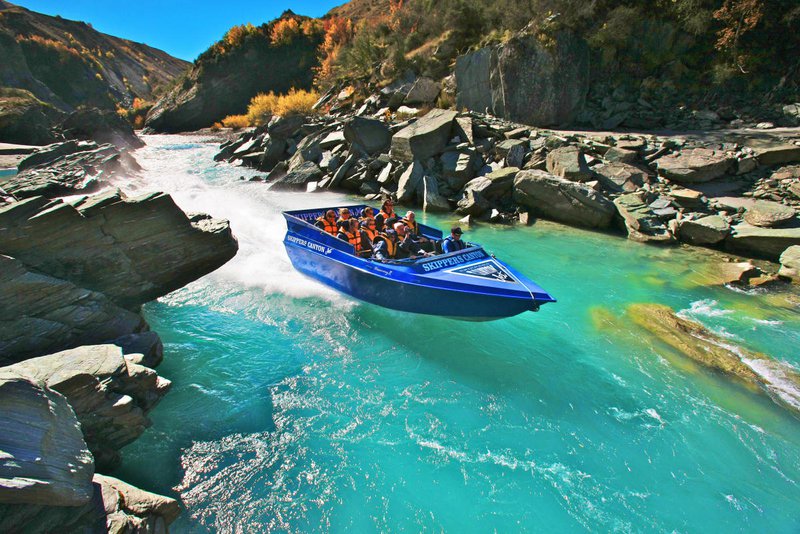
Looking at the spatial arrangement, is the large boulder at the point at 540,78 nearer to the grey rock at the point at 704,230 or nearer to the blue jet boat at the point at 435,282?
the grey rock at the point at 704,230

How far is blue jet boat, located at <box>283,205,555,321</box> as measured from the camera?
673 cm

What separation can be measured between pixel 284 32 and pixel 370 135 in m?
28.7

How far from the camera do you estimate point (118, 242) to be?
6.43 metres

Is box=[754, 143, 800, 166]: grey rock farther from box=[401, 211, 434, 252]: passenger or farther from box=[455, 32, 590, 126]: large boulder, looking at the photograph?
box=[401, 211, 434, 252]: passenger

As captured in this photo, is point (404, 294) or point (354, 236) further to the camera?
point (354, 236)

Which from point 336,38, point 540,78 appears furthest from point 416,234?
point 336,38

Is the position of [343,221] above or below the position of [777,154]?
below

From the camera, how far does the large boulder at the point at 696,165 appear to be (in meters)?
13.3

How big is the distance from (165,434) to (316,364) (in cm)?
230

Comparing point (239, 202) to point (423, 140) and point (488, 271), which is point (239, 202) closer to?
point (423, 140)

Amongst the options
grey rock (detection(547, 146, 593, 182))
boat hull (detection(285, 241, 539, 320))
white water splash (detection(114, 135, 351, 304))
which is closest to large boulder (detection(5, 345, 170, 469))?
boat hull (detection(285, 241, 539, 320))

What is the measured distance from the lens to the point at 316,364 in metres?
6.83

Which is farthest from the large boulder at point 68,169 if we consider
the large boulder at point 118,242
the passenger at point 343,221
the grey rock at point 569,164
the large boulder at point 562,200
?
the grey rock at point 569,164

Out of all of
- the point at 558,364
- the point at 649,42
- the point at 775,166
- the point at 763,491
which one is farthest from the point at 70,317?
the point at 649,42
